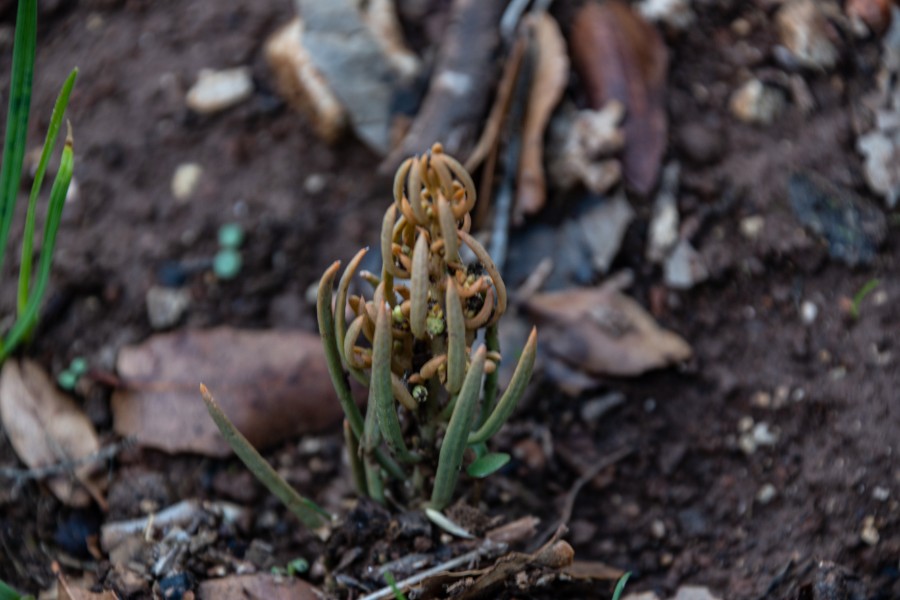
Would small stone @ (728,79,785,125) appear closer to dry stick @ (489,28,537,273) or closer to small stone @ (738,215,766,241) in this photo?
small stone @ (738,215,766,241)

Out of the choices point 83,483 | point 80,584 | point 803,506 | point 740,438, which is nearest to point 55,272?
point 83,483

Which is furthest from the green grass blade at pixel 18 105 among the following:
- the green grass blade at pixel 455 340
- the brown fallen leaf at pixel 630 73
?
the brown fallen leaf at pixel 630 73

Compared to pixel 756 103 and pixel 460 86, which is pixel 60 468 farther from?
pixel 756 103

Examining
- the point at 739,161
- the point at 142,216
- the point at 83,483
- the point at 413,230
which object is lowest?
the point at 739,161

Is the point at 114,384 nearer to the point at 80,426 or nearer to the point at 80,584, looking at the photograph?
the point at 80,426

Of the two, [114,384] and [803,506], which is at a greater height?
[114,384]

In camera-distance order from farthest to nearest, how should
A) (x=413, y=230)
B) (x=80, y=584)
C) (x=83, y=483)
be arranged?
1. (x=83, y=483)
2. (x=80, y=584)
3. (x=413, y=230)

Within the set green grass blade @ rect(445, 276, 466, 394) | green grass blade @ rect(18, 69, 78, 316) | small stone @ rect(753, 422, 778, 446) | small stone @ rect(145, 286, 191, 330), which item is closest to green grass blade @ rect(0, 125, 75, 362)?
green grass blade @ rect(18, 69, 78, 316)

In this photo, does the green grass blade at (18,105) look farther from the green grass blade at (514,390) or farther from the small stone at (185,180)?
the green grass blade at (514,390)
